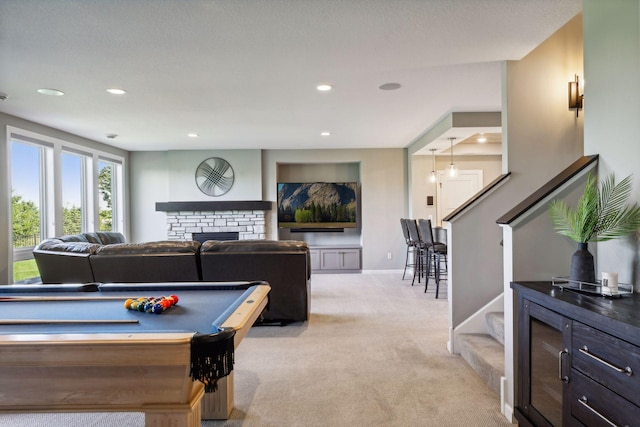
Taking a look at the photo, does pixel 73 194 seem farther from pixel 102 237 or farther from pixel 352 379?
pixel 352 379

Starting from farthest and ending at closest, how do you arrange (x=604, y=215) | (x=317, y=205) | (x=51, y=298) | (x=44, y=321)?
(x=317, y=205), (x=51, y=298), (x=604, y=215), (x=44, y=321)

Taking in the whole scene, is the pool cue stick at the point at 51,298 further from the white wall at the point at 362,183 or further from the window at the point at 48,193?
the white wall at the point at 362,183

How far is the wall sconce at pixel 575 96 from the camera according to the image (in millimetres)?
2879

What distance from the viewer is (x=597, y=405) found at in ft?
4.37

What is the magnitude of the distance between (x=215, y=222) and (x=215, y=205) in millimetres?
351

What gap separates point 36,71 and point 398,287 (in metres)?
5.07

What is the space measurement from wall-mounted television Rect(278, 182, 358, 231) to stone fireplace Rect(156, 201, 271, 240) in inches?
16.1

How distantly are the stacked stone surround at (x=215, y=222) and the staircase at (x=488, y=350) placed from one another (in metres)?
4.73

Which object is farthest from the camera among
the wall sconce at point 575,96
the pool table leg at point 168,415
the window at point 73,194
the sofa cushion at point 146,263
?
the window at point 73,194

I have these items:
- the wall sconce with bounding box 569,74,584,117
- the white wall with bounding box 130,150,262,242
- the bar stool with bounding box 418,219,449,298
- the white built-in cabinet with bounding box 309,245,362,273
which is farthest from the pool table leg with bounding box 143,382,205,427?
the white wall with bounding box 130,150,262,242

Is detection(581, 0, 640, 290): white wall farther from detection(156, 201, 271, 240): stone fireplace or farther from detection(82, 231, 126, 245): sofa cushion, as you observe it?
detection(82, 231, 126, 245): sofa cushion

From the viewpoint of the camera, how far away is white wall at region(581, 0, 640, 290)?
166 cm

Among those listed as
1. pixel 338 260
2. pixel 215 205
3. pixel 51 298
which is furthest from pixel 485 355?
pixel 215 205

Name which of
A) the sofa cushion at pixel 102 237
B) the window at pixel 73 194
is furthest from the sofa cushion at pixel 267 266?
the window at pixel 73 194
